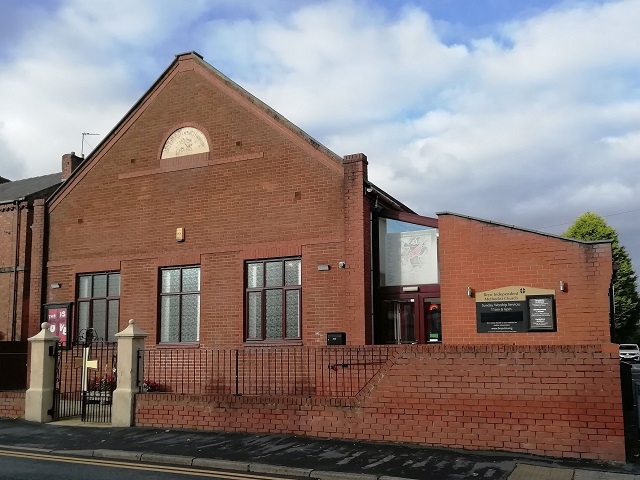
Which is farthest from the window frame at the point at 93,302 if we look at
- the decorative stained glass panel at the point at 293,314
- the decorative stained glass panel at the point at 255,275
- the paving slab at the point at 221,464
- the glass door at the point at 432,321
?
the paving slab at the point at 221,464

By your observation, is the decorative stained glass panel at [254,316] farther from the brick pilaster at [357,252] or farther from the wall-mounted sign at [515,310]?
the wall-mounted sign at [515,310]

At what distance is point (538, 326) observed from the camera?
12.8 meters

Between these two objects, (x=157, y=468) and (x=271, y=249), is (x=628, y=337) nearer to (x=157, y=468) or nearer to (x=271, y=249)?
(x=271, y=249)

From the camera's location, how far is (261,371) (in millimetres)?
14805

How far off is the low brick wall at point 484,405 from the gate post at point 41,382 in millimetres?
5275

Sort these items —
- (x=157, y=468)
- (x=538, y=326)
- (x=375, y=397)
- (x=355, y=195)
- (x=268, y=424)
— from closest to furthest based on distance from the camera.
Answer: (x=157, y=468)
(x=375, y=397)
(x=268, y=424)
(x=538, y=326)
(x=355, y=195)

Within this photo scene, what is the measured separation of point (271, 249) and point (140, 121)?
5934 mm

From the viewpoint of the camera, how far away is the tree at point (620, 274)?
50156 millimetres

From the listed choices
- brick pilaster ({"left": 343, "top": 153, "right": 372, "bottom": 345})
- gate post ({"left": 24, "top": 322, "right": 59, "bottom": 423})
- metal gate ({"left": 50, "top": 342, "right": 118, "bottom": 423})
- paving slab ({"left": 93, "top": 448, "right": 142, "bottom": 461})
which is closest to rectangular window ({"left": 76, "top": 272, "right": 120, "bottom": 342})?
metal gate ({"left": 50, "top": 342, "right": 118, "bottom": 423})

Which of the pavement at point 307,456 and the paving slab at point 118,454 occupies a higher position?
the pavement at point 307,456

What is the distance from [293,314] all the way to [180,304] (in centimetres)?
335

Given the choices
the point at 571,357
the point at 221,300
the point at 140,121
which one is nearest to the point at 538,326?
the point at 571,357

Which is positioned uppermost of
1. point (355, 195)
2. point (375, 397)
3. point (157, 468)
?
point (355, 195)

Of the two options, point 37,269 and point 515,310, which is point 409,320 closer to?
point 515,310
